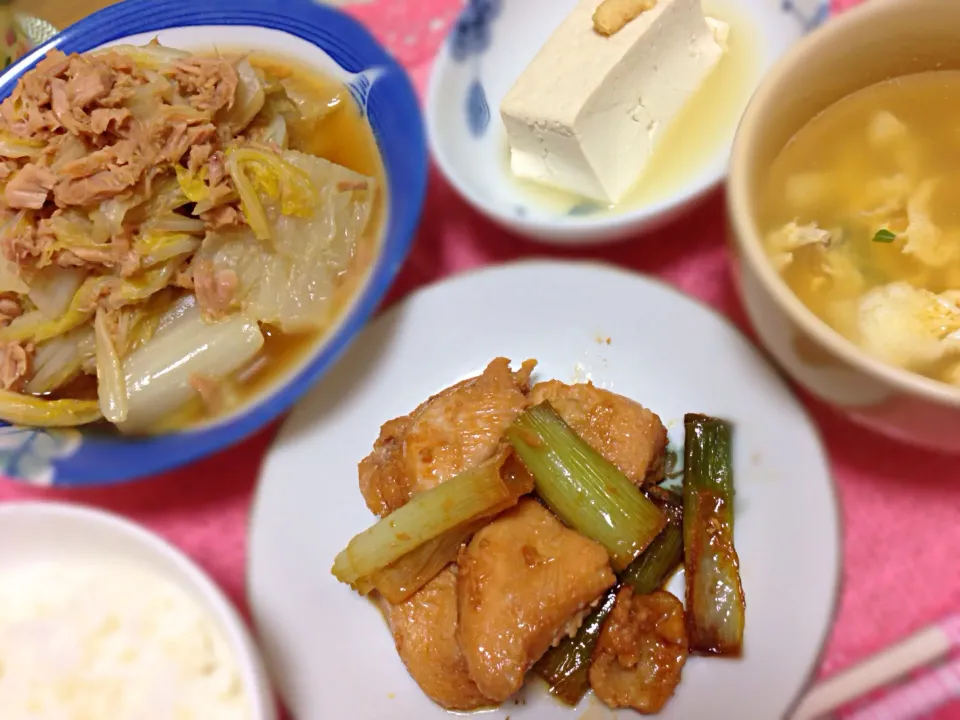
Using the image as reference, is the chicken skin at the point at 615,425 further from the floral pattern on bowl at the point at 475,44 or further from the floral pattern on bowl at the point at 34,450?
the floral pattern on bowl at the point at 34,450

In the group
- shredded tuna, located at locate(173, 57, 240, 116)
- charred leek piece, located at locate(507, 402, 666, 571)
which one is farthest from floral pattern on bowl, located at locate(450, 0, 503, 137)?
charred leek piece, located at locate(507, 402, 666, 571)

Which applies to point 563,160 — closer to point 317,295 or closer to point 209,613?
point 317,295

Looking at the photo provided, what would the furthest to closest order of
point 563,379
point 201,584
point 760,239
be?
point 563,379
point 201,584
point 760,239

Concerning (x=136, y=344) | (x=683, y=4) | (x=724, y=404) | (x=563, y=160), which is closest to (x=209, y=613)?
(x=136, y=344)

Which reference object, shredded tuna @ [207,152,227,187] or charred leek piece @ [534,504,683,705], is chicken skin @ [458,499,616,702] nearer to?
charred leek piece @ [534,504,683,705]

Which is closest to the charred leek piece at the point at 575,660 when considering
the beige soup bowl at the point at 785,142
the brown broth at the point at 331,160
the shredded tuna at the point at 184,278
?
the beige soup bowl at the point at 785,142

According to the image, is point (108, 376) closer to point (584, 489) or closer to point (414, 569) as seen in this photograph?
point (414, 569)

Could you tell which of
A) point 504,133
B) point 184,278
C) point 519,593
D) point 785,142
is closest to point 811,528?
point 519,593
